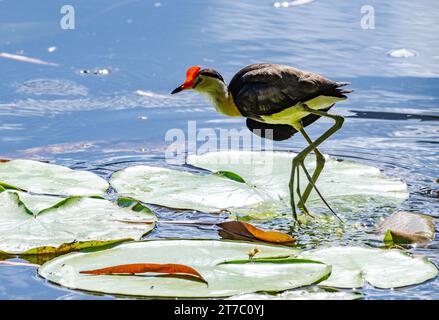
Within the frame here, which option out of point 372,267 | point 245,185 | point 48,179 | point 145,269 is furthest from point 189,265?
point 48,179

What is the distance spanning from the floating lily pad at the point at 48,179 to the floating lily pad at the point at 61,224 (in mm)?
197

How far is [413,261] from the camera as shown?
3139mm

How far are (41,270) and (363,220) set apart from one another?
4.47ft

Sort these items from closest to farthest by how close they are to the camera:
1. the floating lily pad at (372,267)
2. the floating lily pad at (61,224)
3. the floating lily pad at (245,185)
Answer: the floating lily pad at (372,267), the floating lily pad at (61,224), the floating lily pad at (245,185)

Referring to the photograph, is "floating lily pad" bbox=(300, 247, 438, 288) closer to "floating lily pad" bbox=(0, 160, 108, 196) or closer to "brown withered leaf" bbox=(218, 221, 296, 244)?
"brown withered leaf" bbox=(218, 221, 296, 244)

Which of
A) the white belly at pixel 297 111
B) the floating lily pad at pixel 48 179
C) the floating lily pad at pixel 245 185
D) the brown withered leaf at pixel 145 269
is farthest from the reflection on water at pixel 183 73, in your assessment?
the brown withered leaf at pixel 145 269

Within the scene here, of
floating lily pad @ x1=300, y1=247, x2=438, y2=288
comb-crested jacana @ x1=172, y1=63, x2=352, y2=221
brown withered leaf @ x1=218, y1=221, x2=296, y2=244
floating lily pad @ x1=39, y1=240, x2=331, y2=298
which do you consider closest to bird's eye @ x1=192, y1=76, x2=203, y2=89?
comb-crested jacana @ x1=172, y1=63, x2=352, y2=221

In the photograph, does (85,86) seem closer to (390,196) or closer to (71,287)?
(390,196)

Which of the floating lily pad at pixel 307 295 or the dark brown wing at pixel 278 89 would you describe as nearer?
the floating lily pad at pixel 307 295

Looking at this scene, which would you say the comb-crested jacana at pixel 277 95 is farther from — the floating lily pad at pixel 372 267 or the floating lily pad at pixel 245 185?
the floating lily pad at pixel 372 267

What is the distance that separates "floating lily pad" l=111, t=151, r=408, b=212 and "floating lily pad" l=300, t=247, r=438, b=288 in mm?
730

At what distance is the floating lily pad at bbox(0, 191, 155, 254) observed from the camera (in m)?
3.28

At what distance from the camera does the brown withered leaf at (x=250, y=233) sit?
340cm
